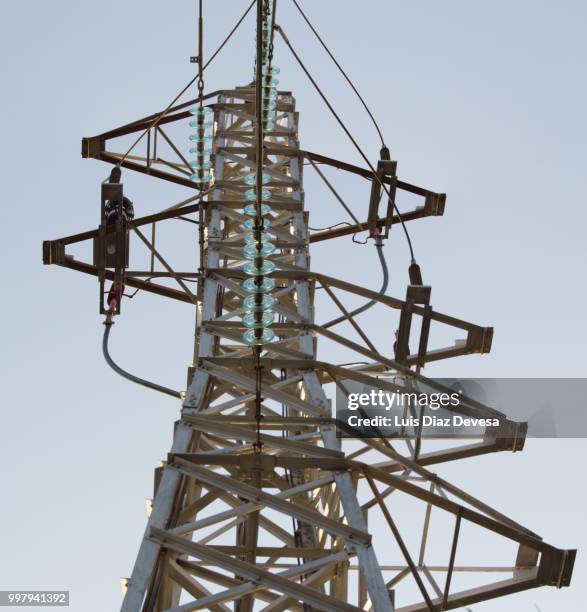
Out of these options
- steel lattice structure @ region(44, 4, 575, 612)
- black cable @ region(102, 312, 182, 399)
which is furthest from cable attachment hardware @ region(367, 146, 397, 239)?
black cable @ region(102, 312, 182, 399)

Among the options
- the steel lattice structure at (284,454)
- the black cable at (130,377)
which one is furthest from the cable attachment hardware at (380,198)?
the black cable at (130,377)

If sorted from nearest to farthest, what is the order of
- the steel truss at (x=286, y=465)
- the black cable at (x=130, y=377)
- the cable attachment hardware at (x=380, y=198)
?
the steel truss at (x=286, y=465) → the black cable at (x=130, y=377) → the cable attachment hardware at (x=380, y=198)

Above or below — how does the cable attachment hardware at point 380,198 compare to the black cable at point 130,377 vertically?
above

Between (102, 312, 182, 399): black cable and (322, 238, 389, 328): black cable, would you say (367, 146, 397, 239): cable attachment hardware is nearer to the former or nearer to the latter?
(322, 238, 389, 328): black cable

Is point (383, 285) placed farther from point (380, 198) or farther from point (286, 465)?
point (286, 465)

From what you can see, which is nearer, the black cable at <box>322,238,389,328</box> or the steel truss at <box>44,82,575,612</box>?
the steel truss at <box>44,82,575,612</box>

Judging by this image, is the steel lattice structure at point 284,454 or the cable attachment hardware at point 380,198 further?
the cable attachment hardware at point 380,198

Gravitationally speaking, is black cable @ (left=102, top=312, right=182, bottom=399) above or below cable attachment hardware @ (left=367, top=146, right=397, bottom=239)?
below

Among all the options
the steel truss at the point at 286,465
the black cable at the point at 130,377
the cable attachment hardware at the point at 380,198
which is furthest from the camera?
the cable attachment hardware at the point at 380,198

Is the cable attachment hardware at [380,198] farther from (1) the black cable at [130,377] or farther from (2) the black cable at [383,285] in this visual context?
(1) the black cable at [130,377]

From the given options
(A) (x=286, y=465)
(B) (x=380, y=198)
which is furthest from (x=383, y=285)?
(A) (x=286, y=465)

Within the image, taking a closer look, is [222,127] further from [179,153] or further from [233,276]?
[233,276]

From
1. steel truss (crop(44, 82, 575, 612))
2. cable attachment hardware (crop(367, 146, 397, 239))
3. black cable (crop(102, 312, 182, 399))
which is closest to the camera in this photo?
steel truss (crop(44, 82, 575, 612))

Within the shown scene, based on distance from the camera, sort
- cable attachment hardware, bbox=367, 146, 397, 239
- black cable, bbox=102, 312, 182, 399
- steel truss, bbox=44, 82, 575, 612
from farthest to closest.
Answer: cable attachment hardware, bbox=367, 146, 397, 239 → black cable, bbox=102, 312, 182, 399 → steel truss, bbox=44, 82, 575, 612
